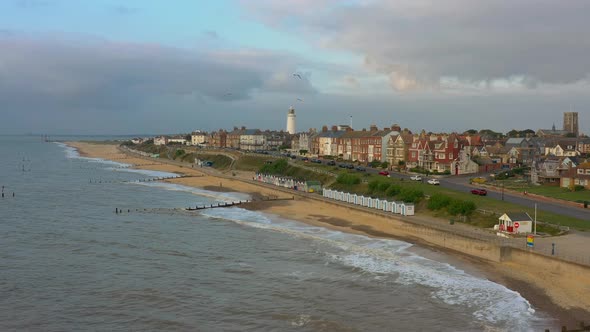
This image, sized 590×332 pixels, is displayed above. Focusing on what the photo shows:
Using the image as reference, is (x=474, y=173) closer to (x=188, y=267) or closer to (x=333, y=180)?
(x=333, y=180)

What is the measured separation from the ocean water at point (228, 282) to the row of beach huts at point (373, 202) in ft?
25.5

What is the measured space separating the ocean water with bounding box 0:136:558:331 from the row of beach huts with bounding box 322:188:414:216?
7.78 meters

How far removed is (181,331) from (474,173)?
2700 inches

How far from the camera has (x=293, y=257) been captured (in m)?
38.0

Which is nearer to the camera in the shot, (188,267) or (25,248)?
(188,267)

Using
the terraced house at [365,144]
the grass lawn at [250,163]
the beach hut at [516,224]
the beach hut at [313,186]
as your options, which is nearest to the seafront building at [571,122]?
the terraced house at [365,144]

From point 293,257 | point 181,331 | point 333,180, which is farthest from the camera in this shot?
point 333,180

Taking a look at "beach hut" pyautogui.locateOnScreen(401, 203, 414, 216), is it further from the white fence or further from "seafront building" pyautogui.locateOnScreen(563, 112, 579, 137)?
"seafront building" pyautogui.locateOnScreen(563, 112, 579, 137)

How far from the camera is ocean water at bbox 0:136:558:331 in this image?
84.9ft

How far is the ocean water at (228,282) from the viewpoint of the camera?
1019 inches

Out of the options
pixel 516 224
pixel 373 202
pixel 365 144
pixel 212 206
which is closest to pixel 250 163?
pixel 365 144

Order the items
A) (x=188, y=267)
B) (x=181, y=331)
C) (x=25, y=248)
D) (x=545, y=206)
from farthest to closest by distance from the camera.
→ 1. (x=545, y=206)
2. (x=25, y=248)
3. (x=188, y=267)
4. (x=181, y=331)

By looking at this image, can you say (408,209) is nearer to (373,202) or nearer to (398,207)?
(398,207)

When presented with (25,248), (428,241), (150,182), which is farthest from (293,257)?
(150,182)
